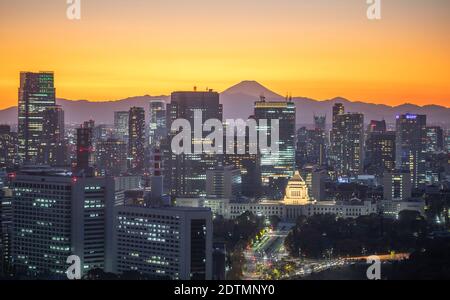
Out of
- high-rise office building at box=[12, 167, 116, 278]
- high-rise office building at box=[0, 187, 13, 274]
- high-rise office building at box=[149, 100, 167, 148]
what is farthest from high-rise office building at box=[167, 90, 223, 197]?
high-rise office building at box=[12, 167, 116, 278]

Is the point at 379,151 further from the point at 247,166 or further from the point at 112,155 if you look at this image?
the point at 112,155

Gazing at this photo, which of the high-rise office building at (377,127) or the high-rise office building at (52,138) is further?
the high-rise office building at (377,127)

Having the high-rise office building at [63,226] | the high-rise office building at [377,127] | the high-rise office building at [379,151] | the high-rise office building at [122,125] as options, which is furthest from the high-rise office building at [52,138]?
the high-rise office building at [377,127]

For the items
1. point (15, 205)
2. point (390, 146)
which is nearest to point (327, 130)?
point (390, 146)

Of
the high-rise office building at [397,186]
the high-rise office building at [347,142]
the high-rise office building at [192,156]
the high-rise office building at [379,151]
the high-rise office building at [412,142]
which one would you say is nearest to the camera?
the high-rise office building at [397,186]

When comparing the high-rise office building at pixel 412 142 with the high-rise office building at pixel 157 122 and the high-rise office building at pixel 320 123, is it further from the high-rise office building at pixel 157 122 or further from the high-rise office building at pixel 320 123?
the high-rise office building at pixel 157 122

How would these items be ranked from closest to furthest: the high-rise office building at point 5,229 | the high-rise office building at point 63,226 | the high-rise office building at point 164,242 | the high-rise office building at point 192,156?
the high-rise office building at point 164,242 < the high-rise office building at point 63,226 < the high-rise office building at point 5,229 < the high-rise office building at point 192,156

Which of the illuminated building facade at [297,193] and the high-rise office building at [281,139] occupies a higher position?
the high-rise office building at [281,139]
